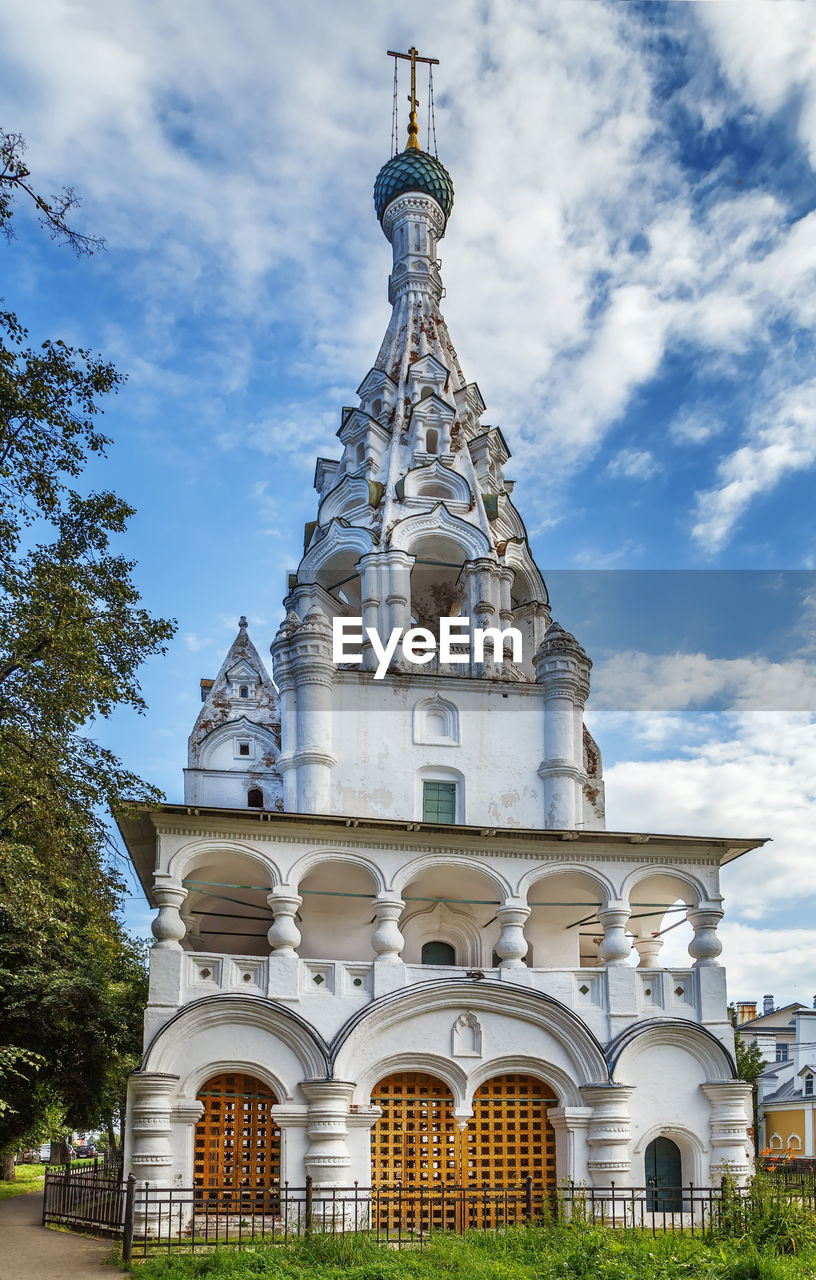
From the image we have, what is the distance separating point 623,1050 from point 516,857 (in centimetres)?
365

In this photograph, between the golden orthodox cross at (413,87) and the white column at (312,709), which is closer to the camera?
the white column at (312,709)

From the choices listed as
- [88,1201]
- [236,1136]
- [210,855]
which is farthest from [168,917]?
[88,1201]

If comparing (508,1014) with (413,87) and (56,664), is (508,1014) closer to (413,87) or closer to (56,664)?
(56,664)

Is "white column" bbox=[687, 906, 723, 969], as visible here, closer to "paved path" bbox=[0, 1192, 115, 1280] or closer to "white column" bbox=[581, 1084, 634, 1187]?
"white column" bbox=[581, 1084, 634, 1187]

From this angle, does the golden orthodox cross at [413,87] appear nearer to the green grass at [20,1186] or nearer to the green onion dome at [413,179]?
the green onion dome at [413,179]

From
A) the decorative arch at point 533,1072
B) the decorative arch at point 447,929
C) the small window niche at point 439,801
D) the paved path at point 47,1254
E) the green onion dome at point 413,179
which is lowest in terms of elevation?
the paved path at point 47,1254

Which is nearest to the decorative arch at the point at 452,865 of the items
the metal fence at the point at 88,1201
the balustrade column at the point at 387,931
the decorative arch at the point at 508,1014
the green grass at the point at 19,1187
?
the balustrade column at the point at 387,931

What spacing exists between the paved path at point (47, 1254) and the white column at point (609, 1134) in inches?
305

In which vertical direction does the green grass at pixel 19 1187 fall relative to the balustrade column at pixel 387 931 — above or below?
below

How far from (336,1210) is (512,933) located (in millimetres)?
5413

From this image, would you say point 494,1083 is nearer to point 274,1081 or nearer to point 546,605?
point 274,1081

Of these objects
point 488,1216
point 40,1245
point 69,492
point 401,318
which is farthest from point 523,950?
point 401,318

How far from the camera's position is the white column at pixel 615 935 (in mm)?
19859

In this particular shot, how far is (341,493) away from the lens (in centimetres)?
A: 2630
